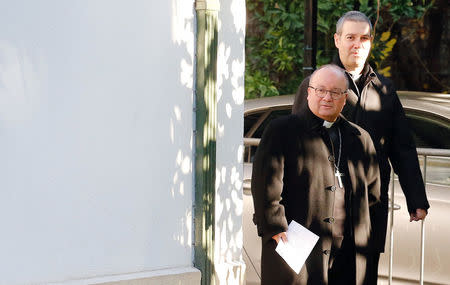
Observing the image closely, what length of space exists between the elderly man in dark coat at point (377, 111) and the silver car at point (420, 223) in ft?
2.19

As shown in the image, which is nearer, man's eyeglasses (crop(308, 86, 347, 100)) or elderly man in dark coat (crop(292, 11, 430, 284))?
man's eyeglasses (crop(308, 86, 347, 100))

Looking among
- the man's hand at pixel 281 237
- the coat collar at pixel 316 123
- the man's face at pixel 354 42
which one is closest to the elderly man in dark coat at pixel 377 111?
the man's face at pixel 354 42

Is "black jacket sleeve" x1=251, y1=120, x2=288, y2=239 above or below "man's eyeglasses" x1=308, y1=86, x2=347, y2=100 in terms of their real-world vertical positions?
below

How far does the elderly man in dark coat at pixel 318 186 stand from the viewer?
5504 mm

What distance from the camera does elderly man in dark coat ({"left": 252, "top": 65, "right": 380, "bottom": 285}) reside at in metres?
5.50

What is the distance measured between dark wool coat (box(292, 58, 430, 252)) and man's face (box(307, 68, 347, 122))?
517 millimetres

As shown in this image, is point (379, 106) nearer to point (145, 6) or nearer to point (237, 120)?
point (237, 120)

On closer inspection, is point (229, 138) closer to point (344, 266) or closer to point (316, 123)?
point (316, 123)

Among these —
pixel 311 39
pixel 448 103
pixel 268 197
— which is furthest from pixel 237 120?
pixel 311 39

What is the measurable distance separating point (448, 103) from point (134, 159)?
297cm

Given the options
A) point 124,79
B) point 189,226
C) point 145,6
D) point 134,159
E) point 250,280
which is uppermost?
point 145,6

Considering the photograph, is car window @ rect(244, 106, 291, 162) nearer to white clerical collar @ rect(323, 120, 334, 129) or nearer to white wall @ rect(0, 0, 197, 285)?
white wall @ rect(0, 0, 197, 285)

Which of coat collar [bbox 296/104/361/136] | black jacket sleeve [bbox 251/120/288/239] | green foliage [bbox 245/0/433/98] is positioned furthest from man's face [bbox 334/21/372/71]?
green foliage [bbox 245/0/433/98]

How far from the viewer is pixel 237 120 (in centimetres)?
664
